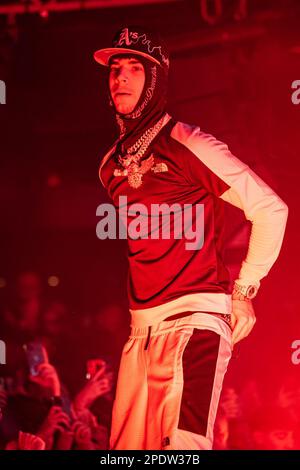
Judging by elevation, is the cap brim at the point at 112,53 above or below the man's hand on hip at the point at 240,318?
above

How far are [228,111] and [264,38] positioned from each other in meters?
0.42

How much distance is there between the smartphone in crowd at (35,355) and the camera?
436 cm

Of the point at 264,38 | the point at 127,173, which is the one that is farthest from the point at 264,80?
the point at 127,173

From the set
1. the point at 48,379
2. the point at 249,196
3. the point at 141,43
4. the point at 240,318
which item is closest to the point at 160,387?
the point at 240,318

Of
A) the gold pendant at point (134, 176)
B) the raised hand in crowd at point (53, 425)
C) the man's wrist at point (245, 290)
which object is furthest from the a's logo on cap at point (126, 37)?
the raised hand in crowd at point (53, 425)

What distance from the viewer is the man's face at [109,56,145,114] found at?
10.9 feet

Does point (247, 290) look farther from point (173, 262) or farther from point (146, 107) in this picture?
point (146, 107)

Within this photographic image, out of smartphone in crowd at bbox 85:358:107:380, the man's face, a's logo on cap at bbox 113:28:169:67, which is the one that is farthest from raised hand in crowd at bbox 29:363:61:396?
a's logo on cap at bbox 113:28:169:67

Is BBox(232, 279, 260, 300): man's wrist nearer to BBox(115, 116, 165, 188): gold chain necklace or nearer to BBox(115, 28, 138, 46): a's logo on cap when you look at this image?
BBox(115, 116, 165, 188): gold chain necklace

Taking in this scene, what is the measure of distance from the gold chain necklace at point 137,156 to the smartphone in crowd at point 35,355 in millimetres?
1434

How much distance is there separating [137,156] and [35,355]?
1558 millimetres

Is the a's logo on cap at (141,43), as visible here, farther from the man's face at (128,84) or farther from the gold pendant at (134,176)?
the gold pendant at (134,176)

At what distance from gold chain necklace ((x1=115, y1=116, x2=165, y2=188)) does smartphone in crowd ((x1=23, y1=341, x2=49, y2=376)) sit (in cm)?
143

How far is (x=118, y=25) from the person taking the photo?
14.1 ft
